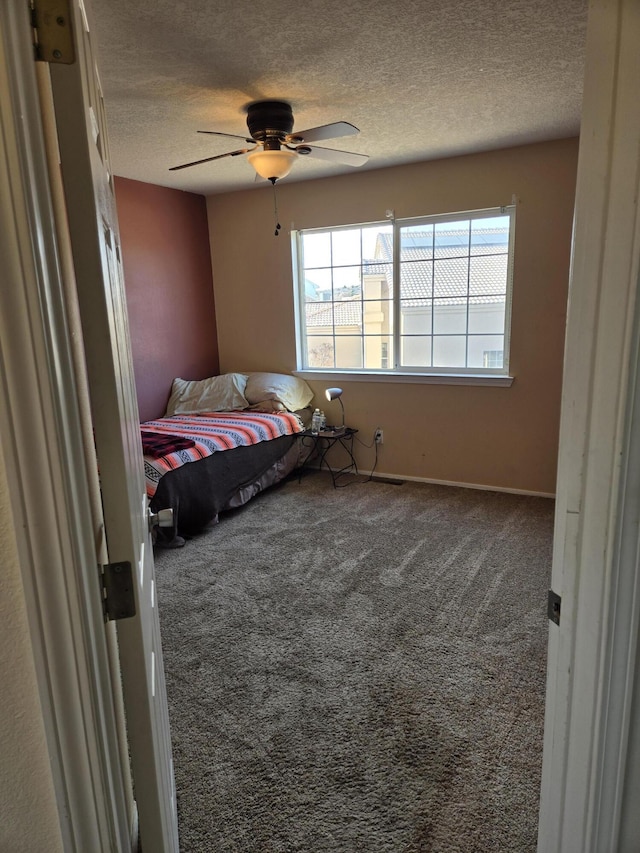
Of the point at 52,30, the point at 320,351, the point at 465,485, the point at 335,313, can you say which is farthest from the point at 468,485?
the point at 52,30

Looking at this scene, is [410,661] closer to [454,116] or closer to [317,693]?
[317,693]

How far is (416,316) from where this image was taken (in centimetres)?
427

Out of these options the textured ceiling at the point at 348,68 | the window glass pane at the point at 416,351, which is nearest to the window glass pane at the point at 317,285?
the window glass pane at the point at 416,351

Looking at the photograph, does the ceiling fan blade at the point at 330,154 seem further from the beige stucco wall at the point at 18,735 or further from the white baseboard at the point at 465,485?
the beige stucco wall at the point at 18,735

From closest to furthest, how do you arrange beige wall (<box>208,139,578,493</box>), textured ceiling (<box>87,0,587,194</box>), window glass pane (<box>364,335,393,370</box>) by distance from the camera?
textured ceiling (<box>87,0,587,194</box>)
beige wall (<box>208,139,578,493</box>)
window glass pane (<box>364,335,393,370</box>)

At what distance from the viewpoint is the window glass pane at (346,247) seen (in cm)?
442

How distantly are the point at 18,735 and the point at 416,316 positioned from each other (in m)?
3.94

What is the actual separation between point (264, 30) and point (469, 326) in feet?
8.65

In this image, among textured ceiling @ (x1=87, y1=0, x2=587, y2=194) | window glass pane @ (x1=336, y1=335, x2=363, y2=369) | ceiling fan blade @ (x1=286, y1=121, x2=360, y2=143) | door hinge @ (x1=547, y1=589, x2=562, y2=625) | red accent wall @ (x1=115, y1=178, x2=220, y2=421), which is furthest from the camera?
window glass pane @ (x1=336, y1=335, x2=363, y2=369)

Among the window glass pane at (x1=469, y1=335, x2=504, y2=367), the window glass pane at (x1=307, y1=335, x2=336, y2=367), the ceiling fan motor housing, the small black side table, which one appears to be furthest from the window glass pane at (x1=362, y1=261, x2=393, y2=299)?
the ceiling fan motor housing

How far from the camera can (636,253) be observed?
0.73 m

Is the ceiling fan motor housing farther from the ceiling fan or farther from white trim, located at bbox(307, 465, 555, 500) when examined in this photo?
white trim, located at bbox(307, 465, 555, 500)

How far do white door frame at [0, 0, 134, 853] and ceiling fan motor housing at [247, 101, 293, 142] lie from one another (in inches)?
90.0

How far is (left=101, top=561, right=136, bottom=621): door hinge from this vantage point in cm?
81
